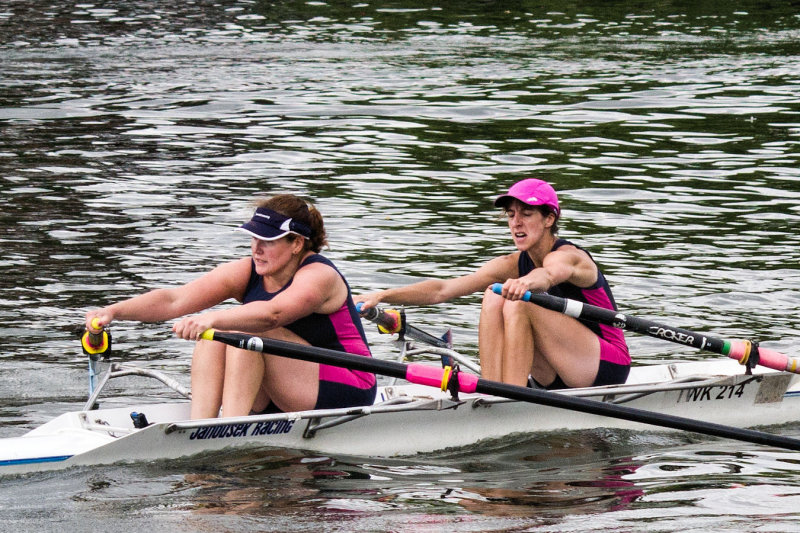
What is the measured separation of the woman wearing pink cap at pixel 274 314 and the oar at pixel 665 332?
3.72ft

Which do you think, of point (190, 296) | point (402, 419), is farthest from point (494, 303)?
point (190, 296)

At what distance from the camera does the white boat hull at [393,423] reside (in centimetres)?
784

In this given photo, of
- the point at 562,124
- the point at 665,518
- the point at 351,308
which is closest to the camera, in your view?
the point at 665,518

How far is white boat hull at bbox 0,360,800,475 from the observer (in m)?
7.84

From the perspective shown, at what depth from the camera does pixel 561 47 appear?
2950cm

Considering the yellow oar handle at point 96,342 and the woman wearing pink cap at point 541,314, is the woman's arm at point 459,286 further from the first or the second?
the yellow oar handle at point 96,342

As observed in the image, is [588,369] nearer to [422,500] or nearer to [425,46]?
[422,500]

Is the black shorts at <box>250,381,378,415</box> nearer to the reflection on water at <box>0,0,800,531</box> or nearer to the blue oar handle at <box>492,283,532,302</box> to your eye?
the reflection on water at <box>0,0,800,531</box>

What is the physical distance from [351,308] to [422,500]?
1.40 meters

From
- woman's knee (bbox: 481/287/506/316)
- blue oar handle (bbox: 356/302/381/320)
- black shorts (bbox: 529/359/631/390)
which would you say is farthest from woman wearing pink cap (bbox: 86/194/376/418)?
black shorts (bbox: 529/359/631/390)

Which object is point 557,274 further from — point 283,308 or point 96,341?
→ point 96,341

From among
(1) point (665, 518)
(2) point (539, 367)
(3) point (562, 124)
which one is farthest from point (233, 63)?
(1) point (665, 518)

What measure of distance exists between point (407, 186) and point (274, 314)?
9761 mm

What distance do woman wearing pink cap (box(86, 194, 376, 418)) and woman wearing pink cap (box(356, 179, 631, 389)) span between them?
855mm
